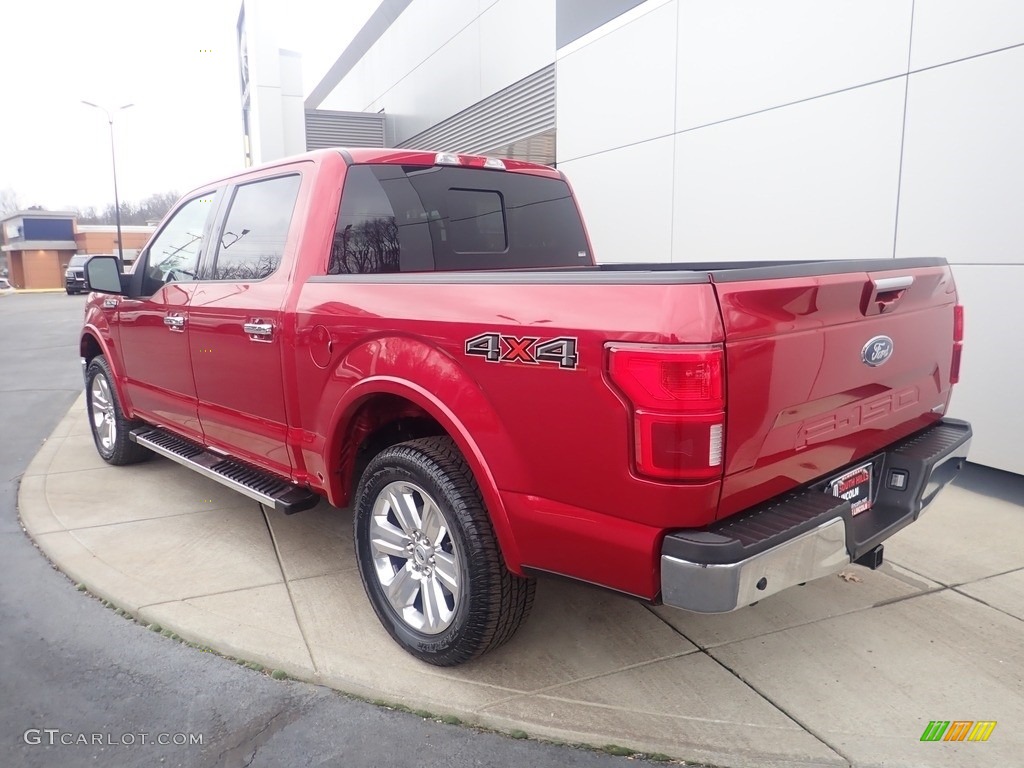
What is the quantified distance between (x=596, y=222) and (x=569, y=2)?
288 cm

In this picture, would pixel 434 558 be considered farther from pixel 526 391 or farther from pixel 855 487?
pixel 855 487

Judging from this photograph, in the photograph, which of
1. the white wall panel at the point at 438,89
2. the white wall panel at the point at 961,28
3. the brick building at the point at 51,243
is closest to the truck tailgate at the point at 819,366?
the white wall panel at the point at 961,28

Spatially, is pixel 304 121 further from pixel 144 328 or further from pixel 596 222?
pixel 144 328

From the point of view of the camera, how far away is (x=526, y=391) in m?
2.39

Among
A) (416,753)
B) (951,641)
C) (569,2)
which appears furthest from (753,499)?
(569,2)

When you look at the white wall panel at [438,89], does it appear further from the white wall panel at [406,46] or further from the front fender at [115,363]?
the front fender at [115,363]

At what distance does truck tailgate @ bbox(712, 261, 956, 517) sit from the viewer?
85.4 inches

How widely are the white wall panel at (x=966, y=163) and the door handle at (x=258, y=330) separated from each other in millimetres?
4322

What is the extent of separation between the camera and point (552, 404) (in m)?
2.32

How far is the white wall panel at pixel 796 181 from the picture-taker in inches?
217

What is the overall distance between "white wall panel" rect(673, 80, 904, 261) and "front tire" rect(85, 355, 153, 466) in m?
5.15

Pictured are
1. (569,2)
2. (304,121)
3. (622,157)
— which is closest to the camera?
(622,157)

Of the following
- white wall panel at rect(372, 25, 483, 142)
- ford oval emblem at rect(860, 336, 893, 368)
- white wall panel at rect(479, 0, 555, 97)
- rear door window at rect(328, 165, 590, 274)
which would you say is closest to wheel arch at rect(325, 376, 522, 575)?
rear door window at rect(328, 165, 590, 274)

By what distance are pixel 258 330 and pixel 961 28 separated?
468 cm
